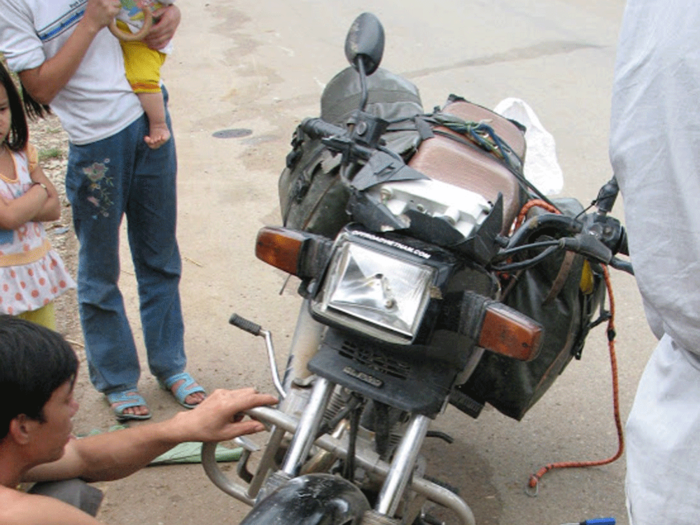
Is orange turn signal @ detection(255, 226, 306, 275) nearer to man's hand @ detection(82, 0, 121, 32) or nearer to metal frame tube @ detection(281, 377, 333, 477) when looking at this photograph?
metal frame tube @ detection(281, 377, 333, 477)

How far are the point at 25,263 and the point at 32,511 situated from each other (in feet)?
3.94

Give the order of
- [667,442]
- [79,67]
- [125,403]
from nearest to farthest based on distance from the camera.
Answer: [667,442] → [79,67] → [125,403]

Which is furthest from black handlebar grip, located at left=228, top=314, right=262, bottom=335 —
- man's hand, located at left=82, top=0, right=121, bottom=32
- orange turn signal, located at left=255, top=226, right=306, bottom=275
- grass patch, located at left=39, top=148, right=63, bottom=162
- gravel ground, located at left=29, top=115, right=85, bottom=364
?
grass patch, located at left=39, top=148, right=63, bottom=162

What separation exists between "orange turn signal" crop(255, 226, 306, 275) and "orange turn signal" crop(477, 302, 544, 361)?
0.49 metres

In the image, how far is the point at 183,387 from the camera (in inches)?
135

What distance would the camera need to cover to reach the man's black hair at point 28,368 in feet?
6.09

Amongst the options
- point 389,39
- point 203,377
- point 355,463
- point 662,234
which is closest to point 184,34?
point 389,39

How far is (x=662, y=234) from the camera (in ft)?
5.15

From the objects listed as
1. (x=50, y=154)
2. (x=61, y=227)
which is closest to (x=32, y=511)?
(x=61, y=227)

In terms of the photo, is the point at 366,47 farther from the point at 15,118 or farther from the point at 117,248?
the point at 117,248

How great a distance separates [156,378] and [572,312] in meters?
1.67

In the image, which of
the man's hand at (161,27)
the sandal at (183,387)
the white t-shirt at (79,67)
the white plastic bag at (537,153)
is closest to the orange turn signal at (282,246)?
the white t-shirt at (79,67)

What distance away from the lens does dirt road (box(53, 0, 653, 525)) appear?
312 cm

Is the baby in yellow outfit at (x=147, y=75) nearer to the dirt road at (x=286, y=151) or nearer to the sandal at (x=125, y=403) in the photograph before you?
the sandal at (x=125, y=403)
